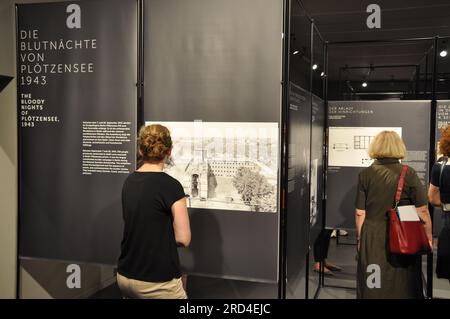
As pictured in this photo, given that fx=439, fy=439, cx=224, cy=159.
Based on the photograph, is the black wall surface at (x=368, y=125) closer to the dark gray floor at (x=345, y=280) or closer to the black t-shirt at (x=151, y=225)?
the dark gray floor at (x=345, y=280)

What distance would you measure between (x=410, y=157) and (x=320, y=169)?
81 cm

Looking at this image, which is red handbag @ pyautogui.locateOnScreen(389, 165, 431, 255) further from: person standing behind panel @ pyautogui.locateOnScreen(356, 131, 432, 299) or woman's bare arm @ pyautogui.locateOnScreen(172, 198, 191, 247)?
woman's bare arm @ pyautogui.locateOnScreen(172, 198, 191, 247)

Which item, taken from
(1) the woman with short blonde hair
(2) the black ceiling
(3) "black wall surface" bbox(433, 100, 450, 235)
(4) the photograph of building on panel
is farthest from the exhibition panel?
(3) "black wall surface" bbox(433, 100, 450, 235)

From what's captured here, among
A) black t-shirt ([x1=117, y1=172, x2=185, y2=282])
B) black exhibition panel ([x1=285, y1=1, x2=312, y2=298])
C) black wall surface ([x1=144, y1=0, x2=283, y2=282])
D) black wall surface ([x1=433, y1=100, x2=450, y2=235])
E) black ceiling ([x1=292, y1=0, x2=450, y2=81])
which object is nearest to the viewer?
black t-shirt ([x1=117, y1=172, x2=185, y2=282])

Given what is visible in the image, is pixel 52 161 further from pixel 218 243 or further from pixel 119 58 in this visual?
pixel 218 243

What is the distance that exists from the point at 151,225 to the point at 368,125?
108 inches

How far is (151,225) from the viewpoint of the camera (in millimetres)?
1969

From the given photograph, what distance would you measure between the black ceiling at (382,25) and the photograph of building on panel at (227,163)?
0.90 m

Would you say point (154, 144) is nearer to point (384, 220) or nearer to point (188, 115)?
point (188, 115)

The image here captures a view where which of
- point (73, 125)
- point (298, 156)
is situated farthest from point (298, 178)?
point (73, 125)

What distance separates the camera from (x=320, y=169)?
13.1ft

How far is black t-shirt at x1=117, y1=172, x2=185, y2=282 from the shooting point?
1.95 metres

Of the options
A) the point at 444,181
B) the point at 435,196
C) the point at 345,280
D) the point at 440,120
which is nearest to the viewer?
the point at 444,181

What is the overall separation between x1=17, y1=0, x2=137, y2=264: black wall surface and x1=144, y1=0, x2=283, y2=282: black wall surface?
Answer: 0.62 ft
